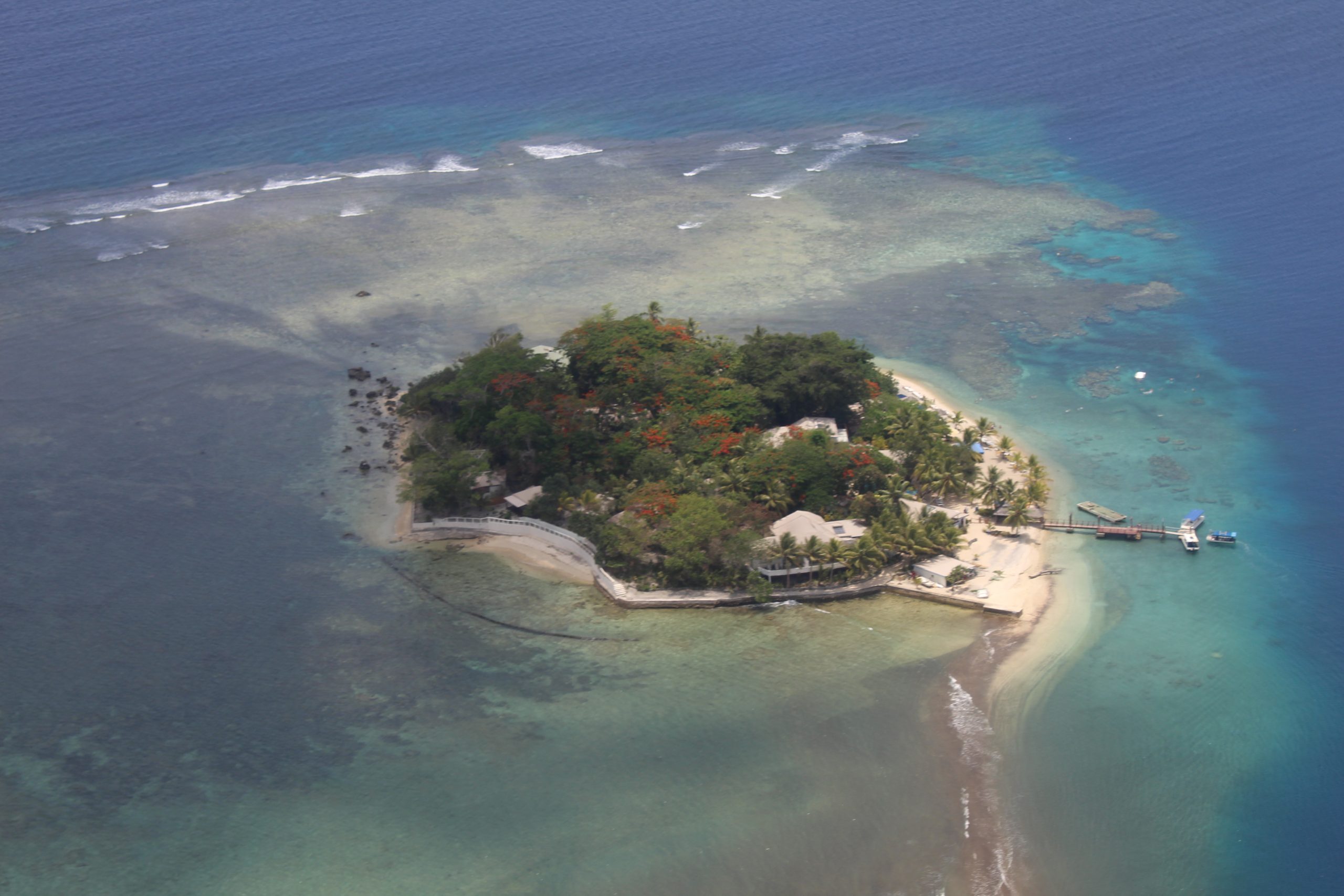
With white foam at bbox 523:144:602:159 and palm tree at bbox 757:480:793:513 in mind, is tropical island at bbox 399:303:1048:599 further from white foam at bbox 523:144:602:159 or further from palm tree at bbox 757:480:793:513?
white foam at bbox 523:144:602:159

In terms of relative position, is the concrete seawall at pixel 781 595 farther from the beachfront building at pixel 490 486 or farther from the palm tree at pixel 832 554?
the beachfront building at pixel 490 486

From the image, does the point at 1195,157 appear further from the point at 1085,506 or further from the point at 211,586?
the point at 211,586

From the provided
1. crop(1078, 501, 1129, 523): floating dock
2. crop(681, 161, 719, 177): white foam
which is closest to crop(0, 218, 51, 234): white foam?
crop(681, 161, 719, 177): white foam

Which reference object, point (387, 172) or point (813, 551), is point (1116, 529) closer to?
point (813, 551)

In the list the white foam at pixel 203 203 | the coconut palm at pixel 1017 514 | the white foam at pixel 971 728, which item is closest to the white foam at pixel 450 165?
the white foam at pixel 203 203

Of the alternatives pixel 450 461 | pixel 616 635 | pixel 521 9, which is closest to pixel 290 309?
pixel 450 461

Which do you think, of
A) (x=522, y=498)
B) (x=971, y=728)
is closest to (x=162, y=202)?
(x=522, y=498)
